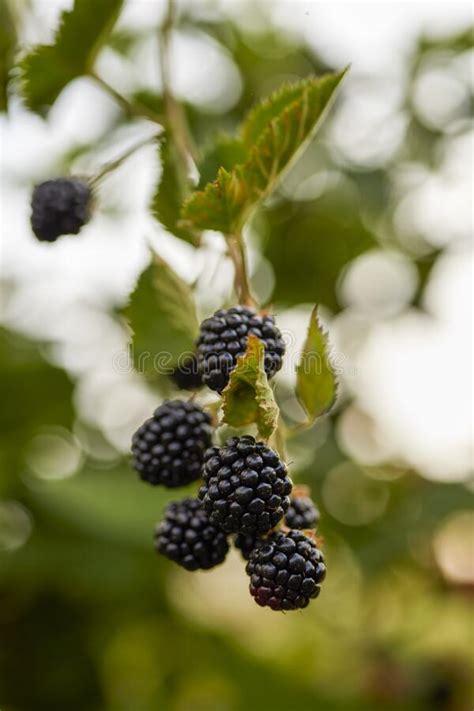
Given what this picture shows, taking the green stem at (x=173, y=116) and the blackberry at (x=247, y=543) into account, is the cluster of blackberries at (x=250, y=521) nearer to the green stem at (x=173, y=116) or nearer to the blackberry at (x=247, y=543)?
the blackberry at (x=247, y=543)

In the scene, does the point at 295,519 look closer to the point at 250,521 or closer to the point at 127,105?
the point at 250,521

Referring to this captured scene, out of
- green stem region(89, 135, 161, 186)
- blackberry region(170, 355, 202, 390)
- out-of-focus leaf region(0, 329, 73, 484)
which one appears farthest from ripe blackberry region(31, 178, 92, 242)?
out-of-focus leaf region(0, 329, 73, 484)

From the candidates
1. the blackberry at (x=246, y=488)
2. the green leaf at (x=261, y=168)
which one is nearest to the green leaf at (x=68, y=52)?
the green leaf at (x=261, y=168)

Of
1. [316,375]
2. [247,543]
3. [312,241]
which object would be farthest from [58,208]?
[312,241]

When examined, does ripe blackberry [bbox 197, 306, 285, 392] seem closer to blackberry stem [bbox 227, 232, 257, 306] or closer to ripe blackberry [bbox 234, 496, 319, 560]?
blackberry stem [bbox 227, 232, 257, 306]

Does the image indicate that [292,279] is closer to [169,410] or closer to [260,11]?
[260,11]

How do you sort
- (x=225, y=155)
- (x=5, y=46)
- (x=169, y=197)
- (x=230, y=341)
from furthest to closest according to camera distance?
(x=5, y=46) < (x=169, y=197) < (x=225, y=155) < (x=230, y=341)

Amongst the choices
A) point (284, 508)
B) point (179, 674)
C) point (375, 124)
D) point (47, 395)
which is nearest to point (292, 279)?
point (375, 124)
